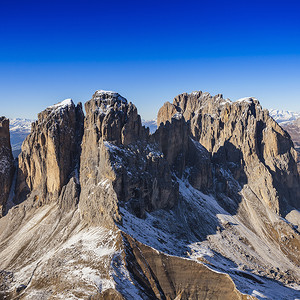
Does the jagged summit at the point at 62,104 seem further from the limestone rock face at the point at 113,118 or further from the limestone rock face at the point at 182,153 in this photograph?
the limestone rock face at the point at 182,153

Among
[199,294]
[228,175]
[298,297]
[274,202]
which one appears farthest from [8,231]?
[274,202]

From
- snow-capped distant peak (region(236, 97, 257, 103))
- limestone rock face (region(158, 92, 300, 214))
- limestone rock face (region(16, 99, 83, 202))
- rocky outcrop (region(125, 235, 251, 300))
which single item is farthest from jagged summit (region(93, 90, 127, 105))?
snow-capped distant peak (region(236, 97, 257, 103))

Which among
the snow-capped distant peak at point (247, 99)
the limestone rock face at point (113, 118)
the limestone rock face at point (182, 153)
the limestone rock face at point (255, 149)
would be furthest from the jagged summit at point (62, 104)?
the snow-capped distant peak at point (247, 99)

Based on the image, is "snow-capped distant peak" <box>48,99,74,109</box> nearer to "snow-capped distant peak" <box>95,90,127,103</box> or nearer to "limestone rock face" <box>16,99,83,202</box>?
"limestone rock face" <box>16,99,83,202</box>

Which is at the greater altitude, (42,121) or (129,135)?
(42,121)

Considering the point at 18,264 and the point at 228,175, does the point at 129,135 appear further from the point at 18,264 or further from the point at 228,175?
the point at 228,175
